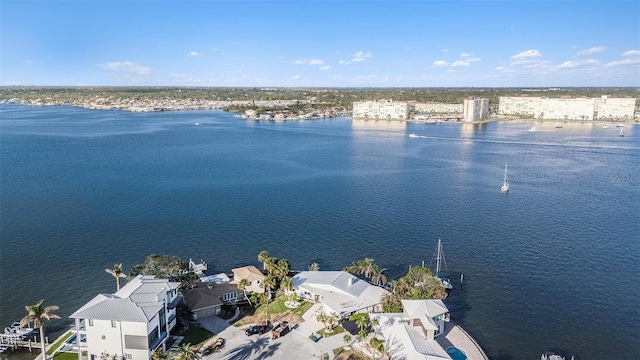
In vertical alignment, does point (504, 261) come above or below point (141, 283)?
below

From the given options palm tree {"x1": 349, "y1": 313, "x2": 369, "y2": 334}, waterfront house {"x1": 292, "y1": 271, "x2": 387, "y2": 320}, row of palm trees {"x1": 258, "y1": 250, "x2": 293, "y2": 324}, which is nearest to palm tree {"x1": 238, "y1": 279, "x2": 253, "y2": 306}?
row of palm trees {"x1": 258, "y1": 250, "x2": 293, "y2": 324}

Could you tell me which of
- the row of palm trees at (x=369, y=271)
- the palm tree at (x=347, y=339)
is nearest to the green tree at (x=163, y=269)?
the row of palm trees at (x=369, y=271)

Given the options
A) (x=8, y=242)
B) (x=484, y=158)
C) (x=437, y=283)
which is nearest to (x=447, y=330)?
(x=437, y=283)

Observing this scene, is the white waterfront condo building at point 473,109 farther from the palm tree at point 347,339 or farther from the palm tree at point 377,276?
the palm tree at point 347,339

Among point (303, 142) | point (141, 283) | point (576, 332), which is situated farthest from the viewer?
point (303, 142)

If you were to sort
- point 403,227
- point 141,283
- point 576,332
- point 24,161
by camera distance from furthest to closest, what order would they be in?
point 24,161 < point 403,227 < point 576,332 < point 141,283

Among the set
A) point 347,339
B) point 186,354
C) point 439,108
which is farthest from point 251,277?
point 439,108

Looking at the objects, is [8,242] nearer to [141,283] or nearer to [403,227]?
[141,283]
